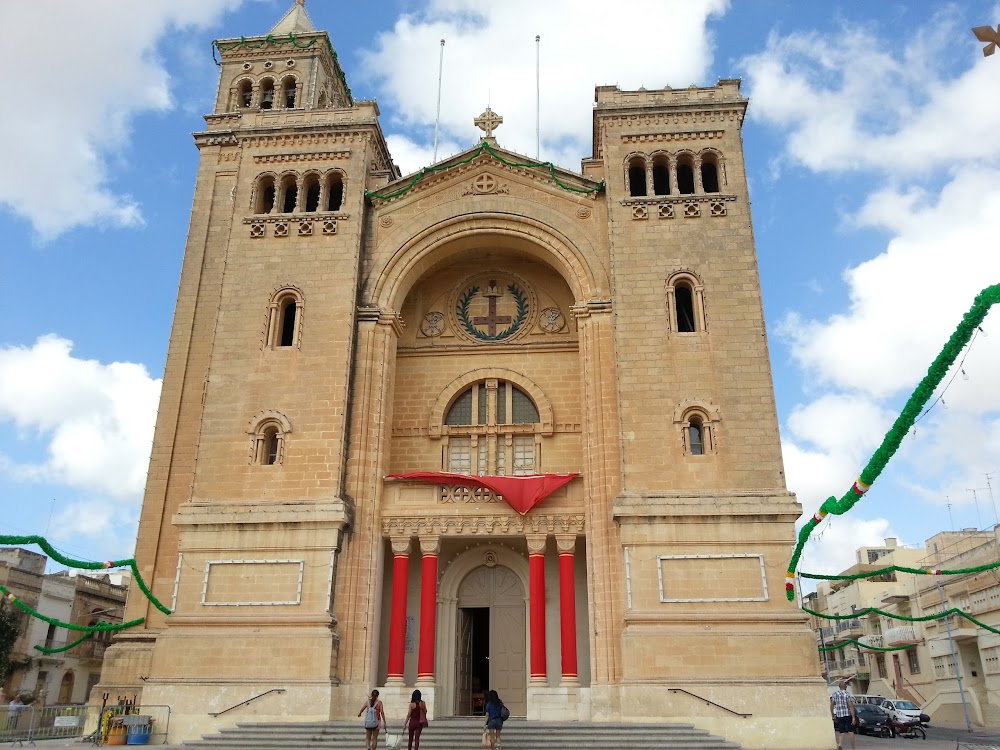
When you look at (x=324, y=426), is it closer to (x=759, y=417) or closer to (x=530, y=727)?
(x=530, y=727)

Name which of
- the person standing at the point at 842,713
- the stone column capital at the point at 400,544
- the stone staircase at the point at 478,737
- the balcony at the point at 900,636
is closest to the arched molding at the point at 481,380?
the stone column capital at the point at 400,544

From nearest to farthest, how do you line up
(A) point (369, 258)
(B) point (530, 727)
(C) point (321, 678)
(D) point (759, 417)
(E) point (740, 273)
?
1. (B) point (530, 727)
2. (C) point (321, 678)
3. (D) point (759, 417)
4. (E) point (740, 273)
5. (A) point (369, 258)

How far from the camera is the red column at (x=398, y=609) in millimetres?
20031

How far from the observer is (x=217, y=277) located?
24.4 meters

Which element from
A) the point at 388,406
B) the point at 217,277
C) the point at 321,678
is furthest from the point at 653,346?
the point at 217,277

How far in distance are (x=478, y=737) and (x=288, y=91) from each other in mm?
21896

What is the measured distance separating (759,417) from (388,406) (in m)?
9.34

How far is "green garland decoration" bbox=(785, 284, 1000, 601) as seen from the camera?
10461mm

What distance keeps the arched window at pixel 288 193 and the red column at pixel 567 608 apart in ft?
40.4

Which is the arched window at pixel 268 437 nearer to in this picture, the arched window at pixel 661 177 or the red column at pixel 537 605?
the red column at pixel 537 605

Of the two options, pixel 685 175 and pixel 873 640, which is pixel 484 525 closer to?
pixel 685 175

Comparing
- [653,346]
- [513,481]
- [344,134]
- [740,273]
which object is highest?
[344,134]

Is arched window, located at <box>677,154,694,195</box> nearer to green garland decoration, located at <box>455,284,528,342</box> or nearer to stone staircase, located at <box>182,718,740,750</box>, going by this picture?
green garland decoration, located at <box>455,284,528,342</box>

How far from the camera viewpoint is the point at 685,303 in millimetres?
22250
